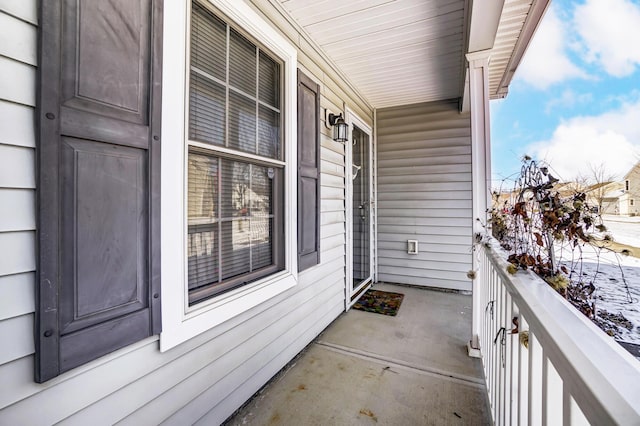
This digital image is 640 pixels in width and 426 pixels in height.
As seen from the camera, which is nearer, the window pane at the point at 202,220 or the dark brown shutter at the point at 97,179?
the dark brown shutter at the point at 97,179

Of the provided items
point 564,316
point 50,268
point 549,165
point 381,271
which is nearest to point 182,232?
point 50,268

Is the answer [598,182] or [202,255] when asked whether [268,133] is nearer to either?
[202,255]

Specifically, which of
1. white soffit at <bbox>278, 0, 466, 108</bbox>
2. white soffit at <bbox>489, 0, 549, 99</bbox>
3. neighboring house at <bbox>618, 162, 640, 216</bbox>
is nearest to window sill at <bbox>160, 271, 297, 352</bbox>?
neighboring house at <bbox>618, 162, 640, 216</bbox>

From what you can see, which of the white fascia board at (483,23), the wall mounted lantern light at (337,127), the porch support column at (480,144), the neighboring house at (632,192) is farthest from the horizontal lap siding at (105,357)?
the neighboring house at (632,192)

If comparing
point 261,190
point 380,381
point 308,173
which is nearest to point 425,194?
point 308,173

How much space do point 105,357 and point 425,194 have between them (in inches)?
162

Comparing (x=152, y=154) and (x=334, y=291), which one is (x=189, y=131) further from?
(x=334, y=291)

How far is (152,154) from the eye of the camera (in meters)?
1.24

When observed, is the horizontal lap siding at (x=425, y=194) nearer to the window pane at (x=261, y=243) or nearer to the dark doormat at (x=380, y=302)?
the dark doormat at (x=380, y=302)

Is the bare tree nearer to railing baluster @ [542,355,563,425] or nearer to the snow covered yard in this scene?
the snow covered yard

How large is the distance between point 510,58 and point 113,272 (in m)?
3.66

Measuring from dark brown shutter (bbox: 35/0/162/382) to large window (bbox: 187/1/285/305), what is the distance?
1.04ft

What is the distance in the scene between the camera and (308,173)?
8.23 feet

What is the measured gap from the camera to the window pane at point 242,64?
1.82 meters
